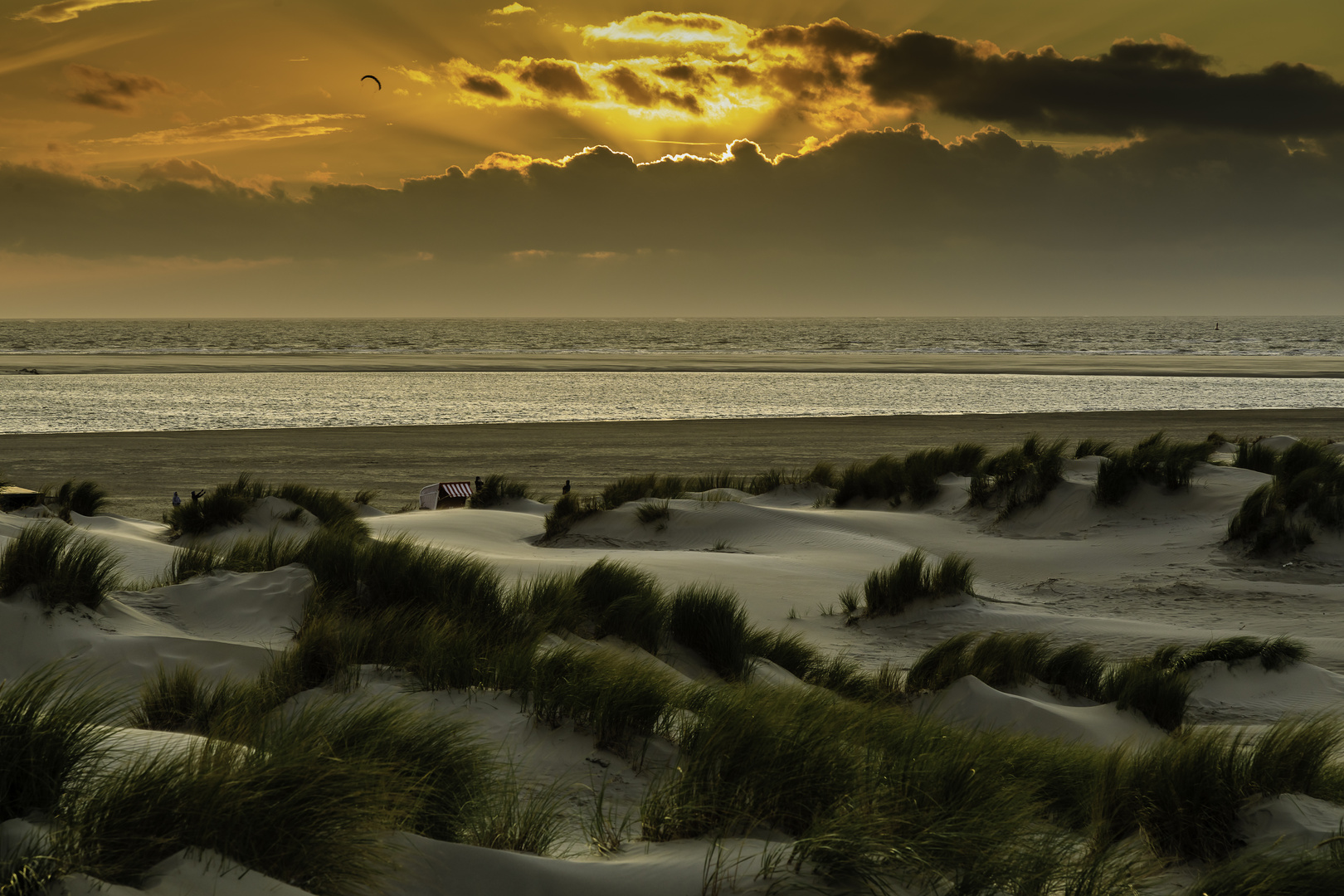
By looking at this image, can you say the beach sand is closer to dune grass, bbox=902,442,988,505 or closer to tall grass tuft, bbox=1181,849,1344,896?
dune grass, bbox=902,442,988,505

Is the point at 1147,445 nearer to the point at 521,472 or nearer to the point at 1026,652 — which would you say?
the point at 1026,652

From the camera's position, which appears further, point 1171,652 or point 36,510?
point 36,510

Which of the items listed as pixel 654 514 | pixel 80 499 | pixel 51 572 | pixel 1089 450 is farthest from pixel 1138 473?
pixel 80 499

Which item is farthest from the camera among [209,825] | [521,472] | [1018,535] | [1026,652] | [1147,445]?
[521,472]

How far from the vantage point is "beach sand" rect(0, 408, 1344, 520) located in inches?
743

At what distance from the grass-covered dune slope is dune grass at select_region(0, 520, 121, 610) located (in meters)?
0.02

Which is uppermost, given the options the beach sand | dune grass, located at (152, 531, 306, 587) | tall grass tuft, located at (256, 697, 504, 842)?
tall grass tuft, located at (256, 697, 504, 842)

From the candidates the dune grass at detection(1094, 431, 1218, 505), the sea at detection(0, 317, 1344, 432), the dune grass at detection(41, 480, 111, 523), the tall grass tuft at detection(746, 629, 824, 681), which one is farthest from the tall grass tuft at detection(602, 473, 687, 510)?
the sea at detection(0, 317, 1344, 432)

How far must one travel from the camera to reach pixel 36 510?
37.9 feet

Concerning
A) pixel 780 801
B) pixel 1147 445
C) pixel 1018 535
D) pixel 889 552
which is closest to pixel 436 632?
pixel 780 801

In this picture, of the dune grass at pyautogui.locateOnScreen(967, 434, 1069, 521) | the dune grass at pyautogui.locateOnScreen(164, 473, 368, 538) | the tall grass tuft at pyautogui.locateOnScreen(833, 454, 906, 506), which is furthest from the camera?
the tall grass tuft at pyautogui.locateOnScreen(833, 454, 906, 506)

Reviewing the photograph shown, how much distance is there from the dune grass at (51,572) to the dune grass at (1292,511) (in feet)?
35.1

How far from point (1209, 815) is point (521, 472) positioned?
1737cm

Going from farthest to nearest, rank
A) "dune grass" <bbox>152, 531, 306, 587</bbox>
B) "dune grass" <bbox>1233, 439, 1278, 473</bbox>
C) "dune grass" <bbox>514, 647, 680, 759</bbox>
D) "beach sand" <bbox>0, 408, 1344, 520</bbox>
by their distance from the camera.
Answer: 1. "beach sand" <bbox>0, 408, 1344, 520</bbox>
2. "dune grass" <bbox>1233, 439, 1278, 473</bbox>
3. "dune grass" <bbox>152, 531, 306, 587</bbox>
4. "dune grass" <bbox>514, 647, 680, 759</bbox>
